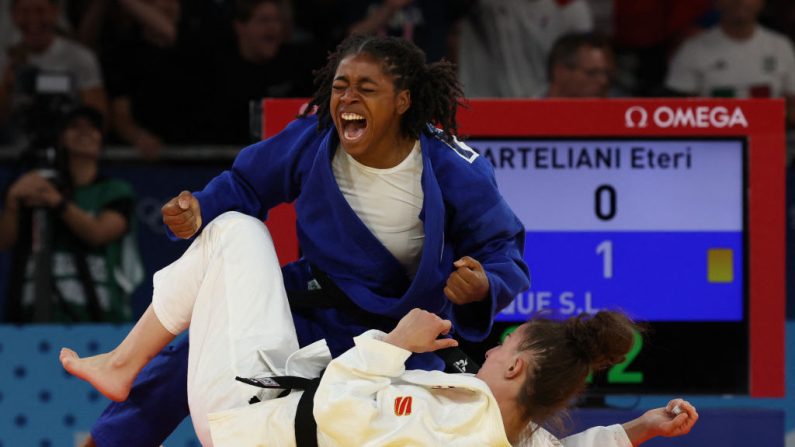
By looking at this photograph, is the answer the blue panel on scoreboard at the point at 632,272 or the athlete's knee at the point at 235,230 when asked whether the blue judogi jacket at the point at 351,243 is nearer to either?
the athlete's knee at the point at 235,230

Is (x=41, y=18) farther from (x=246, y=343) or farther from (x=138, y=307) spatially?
(x=246, y=343)

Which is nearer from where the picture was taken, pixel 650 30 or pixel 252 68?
pixel 252 68

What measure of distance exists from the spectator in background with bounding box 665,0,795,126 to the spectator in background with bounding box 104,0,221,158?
92.4 inches

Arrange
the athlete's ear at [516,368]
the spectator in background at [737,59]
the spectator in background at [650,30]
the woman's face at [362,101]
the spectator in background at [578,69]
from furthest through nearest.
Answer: the spectator in background at [650,30]
the spectator in background at [737,59]
the spectator in background at [578,69]
the woman's face at [362,101]
the athlete's ear at [516,368]

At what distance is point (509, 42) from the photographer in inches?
276

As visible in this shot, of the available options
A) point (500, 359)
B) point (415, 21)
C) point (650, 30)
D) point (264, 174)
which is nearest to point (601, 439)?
point (500, 359)

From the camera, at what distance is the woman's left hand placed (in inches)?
142

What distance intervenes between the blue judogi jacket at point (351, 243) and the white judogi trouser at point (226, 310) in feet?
0.48

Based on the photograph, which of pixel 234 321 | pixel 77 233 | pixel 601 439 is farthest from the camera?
pixel 77 233

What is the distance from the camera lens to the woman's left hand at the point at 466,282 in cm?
361

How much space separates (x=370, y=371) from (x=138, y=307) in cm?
289

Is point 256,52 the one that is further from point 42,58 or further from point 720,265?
point 720,265

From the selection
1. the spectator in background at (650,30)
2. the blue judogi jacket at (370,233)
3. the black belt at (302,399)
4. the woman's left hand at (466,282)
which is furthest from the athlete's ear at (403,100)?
the spectator in background at (650,30)

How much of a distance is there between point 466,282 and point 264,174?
29.2 inches
